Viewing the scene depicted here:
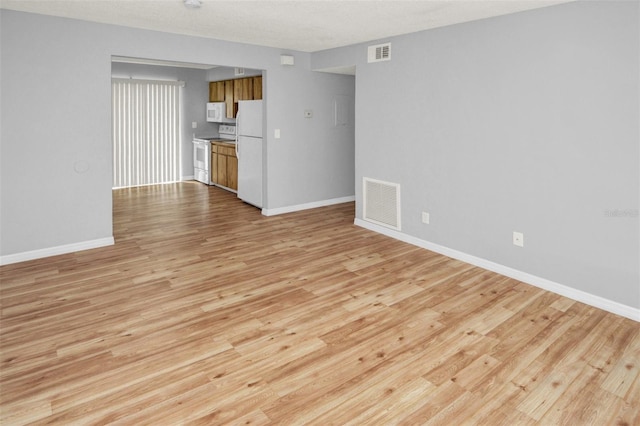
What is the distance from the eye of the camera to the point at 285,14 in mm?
3840

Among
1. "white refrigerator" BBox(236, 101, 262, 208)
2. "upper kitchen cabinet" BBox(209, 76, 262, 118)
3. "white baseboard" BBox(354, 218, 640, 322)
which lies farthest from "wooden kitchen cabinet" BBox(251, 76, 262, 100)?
"white baseboard" BBox(354, 218, 640, 322)

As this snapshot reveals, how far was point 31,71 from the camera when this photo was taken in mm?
3980

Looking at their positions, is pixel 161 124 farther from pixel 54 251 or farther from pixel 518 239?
pixel 518 239

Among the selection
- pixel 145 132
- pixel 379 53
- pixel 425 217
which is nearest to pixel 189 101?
pixel 145 132

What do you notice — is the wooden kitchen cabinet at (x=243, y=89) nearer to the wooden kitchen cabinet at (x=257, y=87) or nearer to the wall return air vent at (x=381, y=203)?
the wooden kitchen cabinet at (x=257, y=87)

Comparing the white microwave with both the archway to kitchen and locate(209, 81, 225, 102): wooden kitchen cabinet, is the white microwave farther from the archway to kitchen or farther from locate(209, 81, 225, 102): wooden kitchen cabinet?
the archway to kitchen

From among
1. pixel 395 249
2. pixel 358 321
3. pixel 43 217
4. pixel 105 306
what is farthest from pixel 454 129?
pixel 43 217

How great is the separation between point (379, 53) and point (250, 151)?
249cm

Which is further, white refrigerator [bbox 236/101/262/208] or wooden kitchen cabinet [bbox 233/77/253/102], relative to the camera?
wooden kitchen cabinet [bbox 233/77/253/102]

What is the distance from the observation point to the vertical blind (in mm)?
7938

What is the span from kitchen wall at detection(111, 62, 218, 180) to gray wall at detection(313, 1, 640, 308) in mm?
4978

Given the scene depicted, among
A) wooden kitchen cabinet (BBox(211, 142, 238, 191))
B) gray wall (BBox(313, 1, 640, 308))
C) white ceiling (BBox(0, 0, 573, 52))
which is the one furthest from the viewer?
wooden kitchen cabinet (BBox(211, 142, 238, 191))

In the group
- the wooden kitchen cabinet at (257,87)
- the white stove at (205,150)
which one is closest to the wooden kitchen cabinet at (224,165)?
the white stove at (205,150)

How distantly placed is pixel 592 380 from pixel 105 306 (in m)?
3.23
